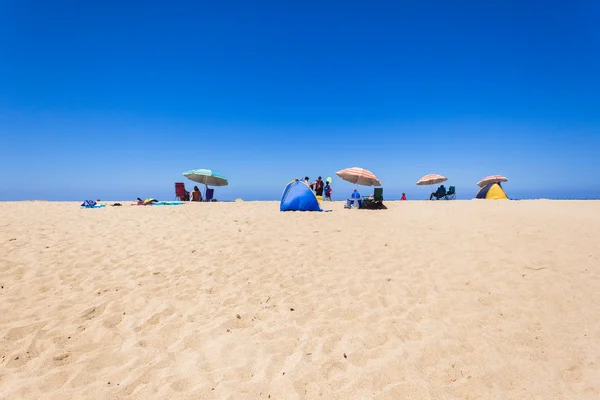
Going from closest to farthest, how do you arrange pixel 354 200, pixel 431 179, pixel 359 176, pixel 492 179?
pixel 354 200
pixel 359 176
pixel 492 179
pixel 431 179

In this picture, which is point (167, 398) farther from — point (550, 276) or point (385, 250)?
point (550, 276)

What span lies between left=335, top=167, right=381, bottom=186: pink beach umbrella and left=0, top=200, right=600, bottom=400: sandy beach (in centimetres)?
1059

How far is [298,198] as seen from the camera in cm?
1398

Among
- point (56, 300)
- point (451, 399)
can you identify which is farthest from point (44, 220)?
point (451, 399)

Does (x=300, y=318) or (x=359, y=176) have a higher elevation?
(x=359, y=176)

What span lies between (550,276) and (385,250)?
312 centimetres

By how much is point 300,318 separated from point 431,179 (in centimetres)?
2447

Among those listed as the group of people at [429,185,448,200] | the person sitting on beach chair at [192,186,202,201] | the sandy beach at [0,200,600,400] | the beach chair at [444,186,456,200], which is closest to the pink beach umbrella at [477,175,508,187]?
the beach chair at [444,186,456,200]

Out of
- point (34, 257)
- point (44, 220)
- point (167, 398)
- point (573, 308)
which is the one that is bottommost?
point (167, 398)

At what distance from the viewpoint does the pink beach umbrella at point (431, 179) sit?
2493 centimetres

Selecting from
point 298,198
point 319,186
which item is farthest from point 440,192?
point 298,198

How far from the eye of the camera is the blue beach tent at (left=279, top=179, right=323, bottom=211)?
13984mm

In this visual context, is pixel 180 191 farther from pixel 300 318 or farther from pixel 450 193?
pixel 450 193

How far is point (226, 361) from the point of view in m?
3.25
